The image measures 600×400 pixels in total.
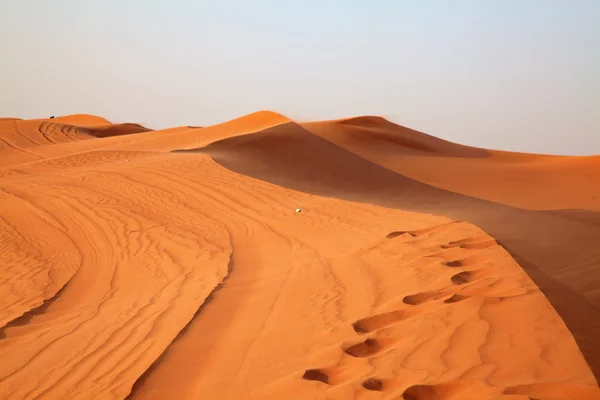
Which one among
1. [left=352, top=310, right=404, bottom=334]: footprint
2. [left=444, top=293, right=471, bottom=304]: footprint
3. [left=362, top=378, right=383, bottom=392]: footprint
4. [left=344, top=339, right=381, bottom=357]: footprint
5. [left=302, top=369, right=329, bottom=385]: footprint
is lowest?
[left=302, top=369, right=329, bottom=385]: footprint

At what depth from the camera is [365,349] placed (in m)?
3.83

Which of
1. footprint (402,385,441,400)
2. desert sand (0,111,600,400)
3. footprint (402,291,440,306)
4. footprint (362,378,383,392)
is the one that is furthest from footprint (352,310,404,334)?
footprint (402,385,441,400)

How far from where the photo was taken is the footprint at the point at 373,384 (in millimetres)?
3213

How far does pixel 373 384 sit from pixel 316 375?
406mm

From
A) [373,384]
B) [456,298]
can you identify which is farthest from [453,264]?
[373,384]

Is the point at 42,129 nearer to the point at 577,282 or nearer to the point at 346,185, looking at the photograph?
the point at 346,185

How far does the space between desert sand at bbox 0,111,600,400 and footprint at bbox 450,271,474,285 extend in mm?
15

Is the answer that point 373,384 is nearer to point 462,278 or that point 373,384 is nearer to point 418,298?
point 418,298

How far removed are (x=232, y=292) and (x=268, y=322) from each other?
1126mm

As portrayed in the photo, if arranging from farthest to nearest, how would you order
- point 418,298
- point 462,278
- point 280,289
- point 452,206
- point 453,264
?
1. point 452,206
2. point 280,289
3. point 453,264
4. point 462,278
5. point 418,298

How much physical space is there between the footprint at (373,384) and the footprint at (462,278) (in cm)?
174

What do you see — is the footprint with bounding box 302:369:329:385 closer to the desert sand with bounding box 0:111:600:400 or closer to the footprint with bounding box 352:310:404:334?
the desert sand with bounding box 0:111:600:400

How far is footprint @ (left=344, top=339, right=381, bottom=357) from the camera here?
377 centimetres

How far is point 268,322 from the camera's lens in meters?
4.79
